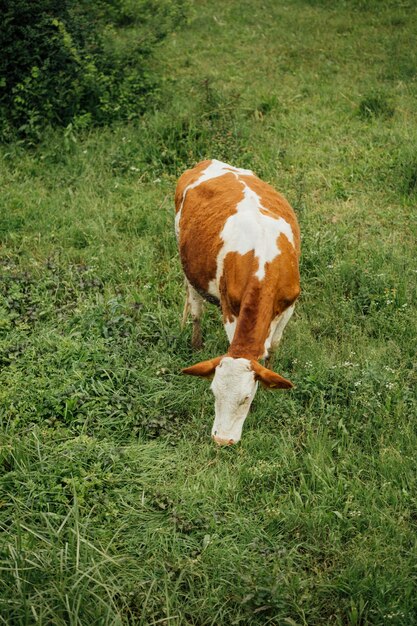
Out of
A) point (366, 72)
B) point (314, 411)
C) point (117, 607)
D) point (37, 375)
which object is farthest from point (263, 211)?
point (366, 72)

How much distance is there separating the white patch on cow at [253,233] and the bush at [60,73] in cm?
421

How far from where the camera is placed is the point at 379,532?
3846 millimetres

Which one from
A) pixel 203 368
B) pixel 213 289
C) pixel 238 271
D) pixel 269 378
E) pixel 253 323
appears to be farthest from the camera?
pixel 213 289

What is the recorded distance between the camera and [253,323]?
4.38 meters

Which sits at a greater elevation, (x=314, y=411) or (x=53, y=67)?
(x=53, y=67)

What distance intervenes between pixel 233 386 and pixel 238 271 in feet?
2.96

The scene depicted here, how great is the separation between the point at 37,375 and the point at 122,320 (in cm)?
94

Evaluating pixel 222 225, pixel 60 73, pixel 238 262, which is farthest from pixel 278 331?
pixel 60 73

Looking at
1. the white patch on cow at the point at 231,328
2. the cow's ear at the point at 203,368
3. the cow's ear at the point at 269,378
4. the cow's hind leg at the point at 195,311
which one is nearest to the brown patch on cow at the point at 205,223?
the cow's hind leg at the point at 195,311

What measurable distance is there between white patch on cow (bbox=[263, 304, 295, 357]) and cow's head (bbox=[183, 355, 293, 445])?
1.45ft

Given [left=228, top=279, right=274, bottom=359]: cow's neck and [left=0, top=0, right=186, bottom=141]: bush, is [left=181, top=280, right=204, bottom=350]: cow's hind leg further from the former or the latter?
[left=0, top=0, right=186, bottom=141]: bush

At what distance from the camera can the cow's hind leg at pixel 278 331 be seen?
194 inches

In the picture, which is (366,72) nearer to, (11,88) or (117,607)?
(11,88)

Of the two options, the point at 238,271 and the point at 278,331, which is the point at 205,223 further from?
the point at 278,331
